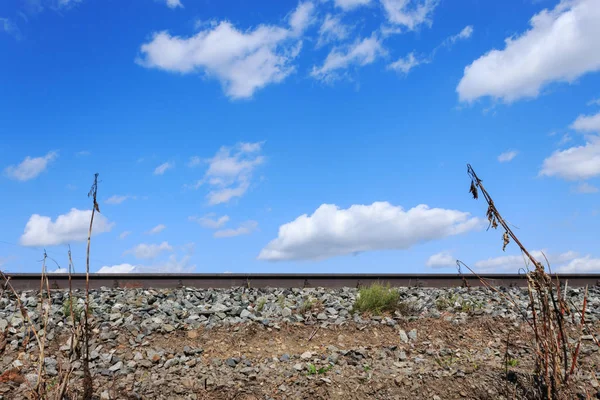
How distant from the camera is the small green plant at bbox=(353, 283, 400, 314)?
1031 cm

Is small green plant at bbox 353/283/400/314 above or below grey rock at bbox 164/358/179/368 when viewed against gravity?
above

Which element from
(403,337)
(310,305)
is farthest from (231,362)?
(403,337)

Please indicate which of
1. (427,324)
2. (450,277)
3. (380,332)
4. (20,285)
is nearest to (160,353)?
(380,332)

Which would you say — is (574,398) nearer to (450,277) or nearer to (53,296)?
(450,277)

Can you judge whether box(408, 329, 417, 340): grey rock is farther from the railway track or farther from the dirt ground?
the railway track

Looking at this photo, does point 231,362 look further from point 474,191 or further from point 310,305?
point 474,191

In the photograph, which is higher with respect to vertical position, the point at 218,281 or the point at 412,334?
the point at 218,281

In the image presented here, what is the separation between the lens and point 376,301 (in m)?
10.4

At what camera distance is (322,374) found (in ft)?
24.2

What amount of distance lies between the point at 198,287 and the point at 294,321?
11.0ft

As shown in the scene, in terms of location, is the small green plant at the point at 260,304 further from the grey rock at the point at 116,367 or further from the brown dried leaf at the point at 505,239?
the brown dried leaf at the point at 505,239

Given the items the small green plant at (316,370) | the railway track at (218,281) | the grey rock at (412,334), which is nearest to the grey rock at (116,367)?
the small green plant at (316,370)

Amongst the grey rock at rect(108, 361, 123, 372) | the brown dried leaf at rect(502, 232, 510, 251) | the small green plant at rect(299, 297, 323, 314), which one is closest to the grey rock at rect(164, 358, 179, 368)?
the grey rock at rect(108, 361, 123, 372)

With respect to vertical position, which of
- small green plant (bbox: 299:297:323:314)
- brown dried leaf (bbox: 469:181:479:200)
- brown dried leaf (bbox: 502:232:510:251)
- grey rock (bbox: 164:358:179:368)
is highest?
brown dried leaf (bbox: 469:181:479:200)
